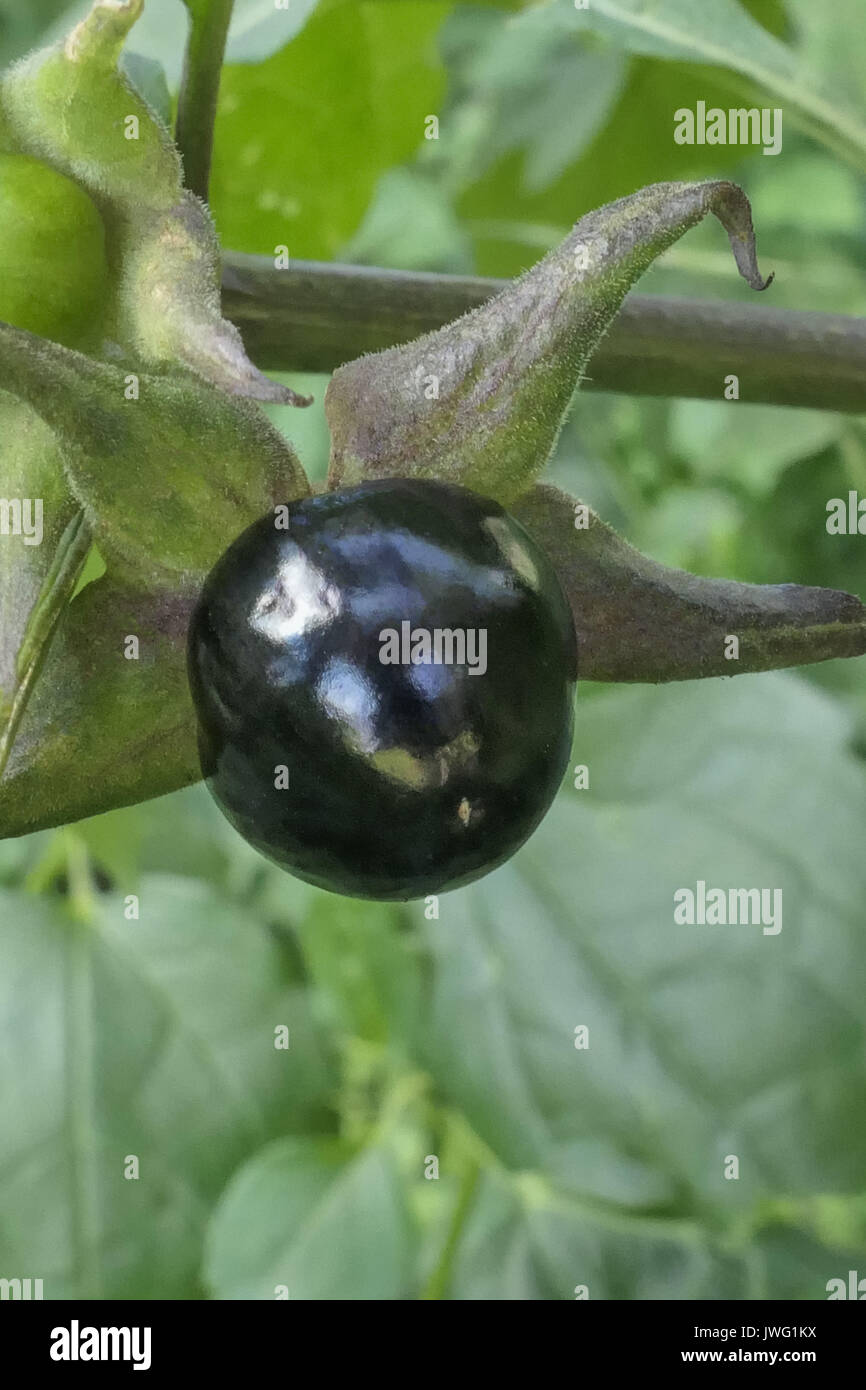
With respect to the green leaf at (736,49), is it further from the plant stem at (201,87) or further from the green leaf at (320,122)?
the plant stem at (201,87)

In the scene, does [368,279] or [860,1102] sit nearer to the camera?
[368,279]

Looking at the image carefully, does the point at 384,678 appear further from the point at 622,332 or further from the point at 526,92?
the point at 526,92

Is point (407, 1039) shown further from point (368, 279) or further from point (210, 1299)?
point (368, 279)

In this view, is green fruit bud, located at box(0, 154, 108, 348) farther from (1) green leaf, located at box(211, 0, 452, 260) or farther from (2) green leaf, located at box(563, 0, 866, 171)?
(2) green leaf, located at box(563, 0, 866, 171)

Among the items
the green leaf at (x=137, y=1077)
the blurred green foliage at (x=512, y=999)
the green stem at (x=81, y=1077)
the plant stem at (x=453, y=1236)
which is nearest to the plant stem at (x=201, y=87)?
the blurred green foliage at (x=512, y=999)

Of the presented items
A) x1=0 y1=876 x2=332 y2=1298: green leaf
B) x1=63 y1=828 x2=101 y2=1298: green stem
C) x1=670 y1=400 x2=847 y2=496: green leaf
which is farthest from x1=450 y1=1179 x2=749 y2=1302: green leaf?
x1=670 y1=400 x2=847 y2=496: green leaf
